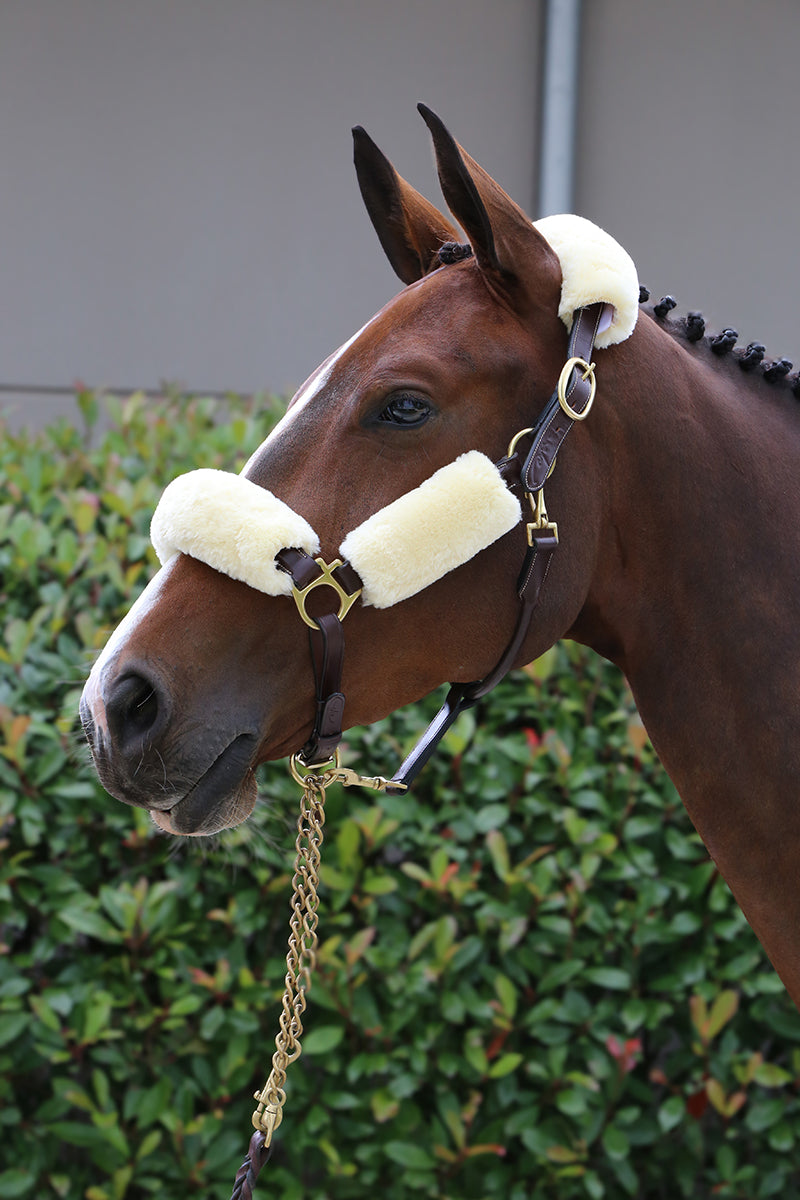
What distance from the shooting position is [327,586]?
4.30 ft

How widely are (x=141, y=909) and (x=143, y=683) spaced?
1602 millimetres

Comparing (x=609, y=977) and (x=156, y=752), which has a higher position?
(x=156, y=752)

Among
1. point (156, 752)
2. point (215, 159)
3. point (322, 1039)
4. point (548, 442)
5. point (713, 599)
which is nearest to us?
point (156, 752)

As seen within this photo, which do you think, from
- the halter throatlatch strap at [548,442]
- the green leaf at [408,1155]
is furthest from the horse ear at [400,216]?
the green leaf at [408,1155]

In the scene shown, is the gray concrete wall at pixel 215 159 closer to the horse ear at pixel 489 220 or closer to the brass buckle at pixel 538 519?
the horse ear at pixel 489 220

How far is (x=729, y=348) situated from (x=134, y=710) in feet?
3.41

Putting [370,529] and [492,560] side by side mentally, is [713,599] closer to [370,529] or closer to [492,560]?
[492,560]

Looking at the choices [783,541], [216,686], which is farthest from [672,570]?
[216,686]

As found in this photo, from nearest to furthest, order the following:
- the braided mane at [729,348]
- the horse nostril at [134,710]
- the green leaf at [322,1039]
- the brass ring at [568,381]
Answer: the horse nostril at [134,710]
the brass ring at [568,381]
the braided mane at [729,348]
the green leaf at [322,1039]

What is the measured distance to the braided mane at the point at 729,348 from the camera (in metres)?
1.59

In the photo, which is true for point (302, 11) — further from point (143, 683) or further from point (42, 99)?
point (143, 683)

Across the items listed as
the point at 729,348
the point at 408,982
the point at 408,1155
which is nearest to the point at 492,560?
the point at 729,348

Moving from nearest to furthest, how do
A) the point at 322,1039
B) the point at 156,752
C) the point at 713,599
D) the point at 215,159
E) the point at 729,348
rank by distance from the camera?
the point at 156,752
the point at 713,599
the point at 729,348
the point at 322,1039
the point at 215,159

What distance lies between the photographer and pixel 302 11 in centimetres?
507
